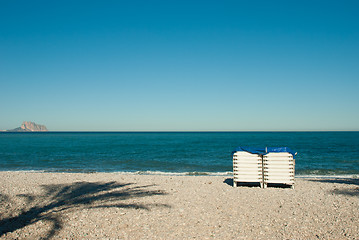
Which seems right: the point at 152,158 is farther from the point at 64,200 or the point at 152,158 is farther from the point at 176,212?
the point at 176,212

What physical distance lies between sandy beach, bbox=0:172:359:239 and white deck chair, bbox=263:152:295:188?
46cm

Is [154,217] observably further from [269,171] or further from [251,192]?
[269,171]

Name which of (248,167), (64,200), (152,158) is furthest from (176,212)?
(152,158)

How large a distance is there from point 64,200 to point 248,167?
24.9 feet

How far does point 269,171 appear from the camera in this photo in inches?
453

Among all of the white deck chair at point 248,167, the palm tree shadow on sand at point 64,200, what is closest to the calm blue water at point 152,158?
the white deck chair at point 248,167

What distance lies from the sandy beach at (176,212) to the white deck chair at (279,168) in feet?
1.52

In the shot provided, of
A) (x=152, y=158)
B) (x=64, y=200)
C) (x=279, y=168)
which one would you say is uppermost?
(x=279, y=168)

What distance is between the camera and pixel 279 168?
37.4 ft

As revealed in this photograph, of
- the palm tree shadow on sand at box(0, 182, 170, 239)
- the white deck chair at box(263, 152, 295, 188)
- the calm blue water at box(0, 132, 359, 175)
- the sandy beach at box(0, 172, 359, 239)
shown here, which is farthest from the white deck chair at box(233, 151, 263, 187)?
the calm blue water at box(0, 132, 359, 175)

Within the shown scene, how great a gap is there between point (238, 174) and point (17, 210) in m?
8.54

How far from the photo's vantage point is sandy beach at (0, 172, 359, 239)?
21.2 ft

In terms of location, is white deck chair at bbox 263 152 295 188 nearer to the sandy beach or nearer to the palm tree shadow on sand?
the sandy beach

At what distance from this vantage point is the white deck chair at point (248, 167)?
11.6m
